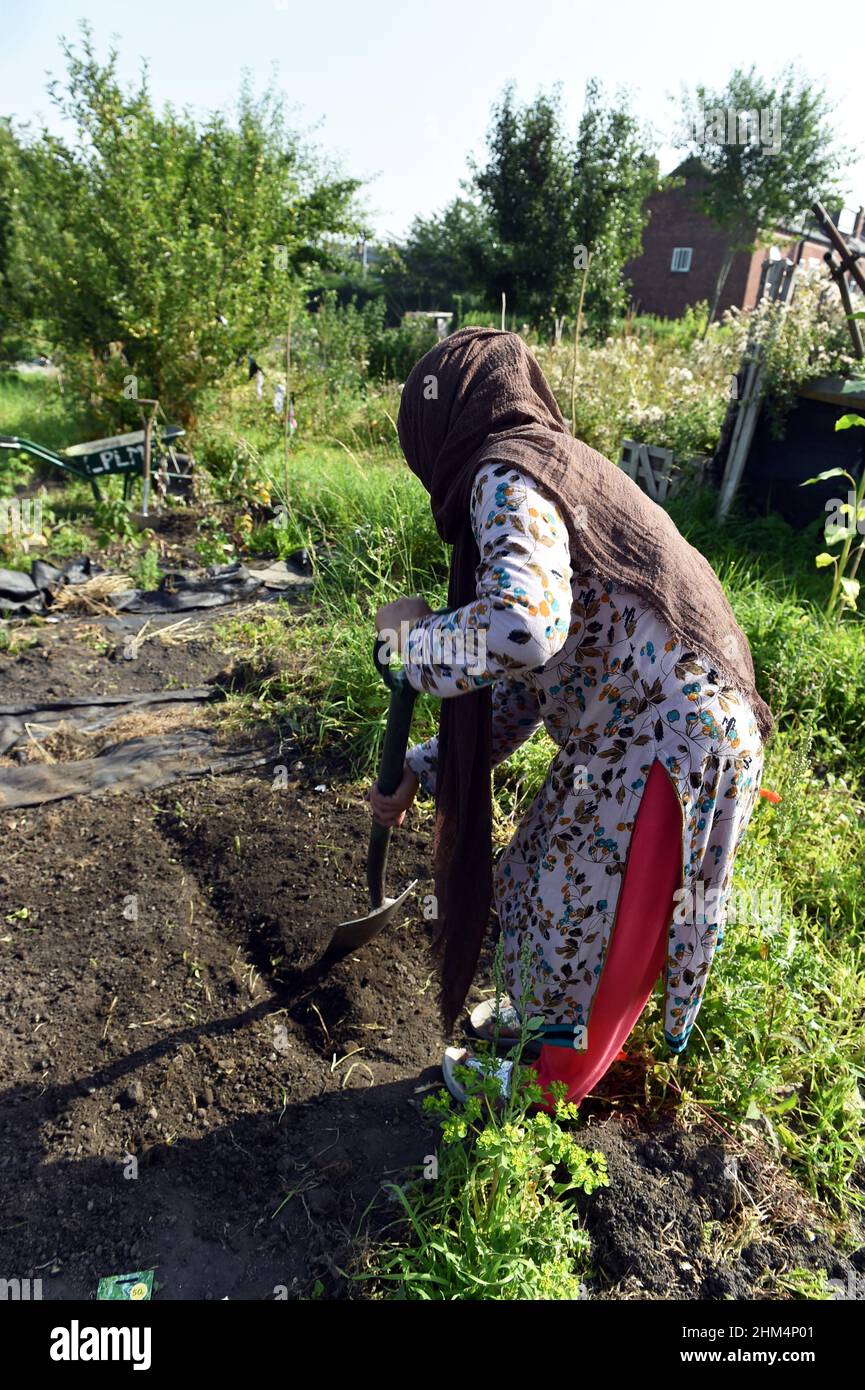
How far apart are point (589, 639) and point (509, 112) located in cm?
1581

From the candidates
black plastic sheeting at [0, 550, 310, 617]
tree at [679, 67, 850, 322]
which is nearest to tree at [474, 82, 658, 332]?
tree at [679, 67, 850, 322]

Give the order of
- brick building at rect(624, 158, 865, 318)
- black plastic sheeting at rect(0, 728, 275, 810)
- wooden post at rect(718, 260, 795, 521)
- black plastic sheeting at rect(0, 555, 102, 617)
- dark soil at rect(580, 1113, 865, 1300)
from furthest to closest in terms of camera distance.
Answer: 1. brick building at rect(624, 158, 865, 318)
2. wooden post at rect(718, 260, 795, 521)
3. black plastic sheeting at rect(0, 555, 102, 617)
4. black plastic sheeting at rect(0, 728, 275, 810)
5. dark soil at rect(580, 1113, 865, 1300)

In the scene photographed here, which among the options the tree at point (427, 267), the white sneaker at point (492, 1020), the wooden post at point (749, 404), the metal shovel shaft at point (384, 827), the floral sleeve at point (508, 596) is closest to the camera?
the floral sleeve at point (508, 596)

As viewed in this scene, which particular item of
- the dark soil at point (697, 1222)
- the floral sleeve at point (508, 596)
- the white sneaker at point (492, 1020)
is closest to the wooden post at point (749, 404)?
the white sneaker at point (492, 1020)

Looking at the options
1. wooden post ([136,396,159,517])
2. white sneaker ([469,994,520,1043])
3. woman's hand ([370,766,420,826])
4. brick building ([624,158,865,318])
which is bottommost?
white sneaker ([469,994,520,1043])

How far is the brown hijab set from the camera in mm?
1405

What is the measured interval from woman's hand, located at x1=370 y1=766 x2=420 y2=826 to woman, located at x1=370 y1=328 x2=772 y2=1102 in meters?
0.20

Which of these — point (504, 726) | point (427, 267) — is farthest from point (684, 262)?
point (504, 726)

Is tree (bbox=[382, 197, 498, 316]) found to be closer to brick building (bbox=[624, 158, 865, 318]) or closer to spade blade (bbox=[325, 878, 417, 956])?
brick building (bbox=[624, 158, 865, 318])

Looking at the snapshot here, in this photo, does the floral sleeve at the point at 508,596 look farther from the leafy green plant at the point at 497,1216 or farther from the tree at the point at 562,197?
the tree at the point at 562,197

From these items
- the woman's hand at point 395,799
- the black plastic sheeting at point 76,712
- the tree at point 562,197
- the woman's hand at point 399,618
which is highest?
the tree at point 562,197

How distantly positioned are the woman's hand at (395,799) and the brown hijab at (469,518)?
0.23 m

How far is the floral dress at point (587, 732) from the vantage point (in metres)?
1.29

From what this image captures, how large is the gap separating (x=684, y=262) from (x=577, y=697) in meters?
31.0
